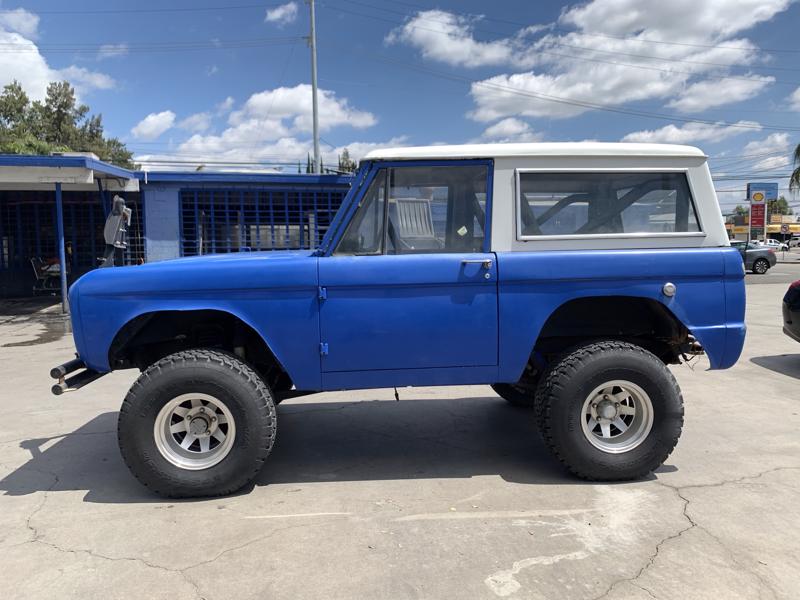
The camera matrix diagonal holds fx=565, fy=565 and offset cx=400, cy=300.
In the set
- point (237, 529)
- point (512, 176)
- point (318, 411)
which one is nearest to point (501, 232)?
point (512, 176)

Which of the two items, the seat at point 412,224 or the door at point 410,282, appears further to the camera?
the seat at point 412,224

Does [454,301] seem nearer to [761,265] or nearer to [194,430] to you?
[194,430]

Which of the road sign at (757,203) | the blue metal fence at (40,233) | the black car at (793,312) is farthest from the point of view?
the road sign at (757,203)

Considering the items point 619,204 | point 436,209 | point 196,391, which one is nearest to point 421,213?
point 436,209

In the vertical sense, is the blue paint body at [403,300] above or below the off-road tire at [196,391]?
above

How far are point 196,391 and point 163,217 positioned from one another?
13228 mm

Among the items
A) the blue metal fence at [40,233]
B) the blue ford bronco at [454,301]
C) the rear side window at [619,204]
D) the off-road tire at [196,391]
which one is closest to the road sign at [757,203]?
the blue metal fence at [40,233]

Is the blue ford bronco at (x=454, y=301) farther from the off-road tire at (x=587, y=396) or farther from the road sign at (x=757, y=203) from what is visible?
the road sign at (x=757, y=203)

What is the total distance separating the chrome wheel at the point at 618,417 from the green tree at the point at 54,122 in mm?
37510

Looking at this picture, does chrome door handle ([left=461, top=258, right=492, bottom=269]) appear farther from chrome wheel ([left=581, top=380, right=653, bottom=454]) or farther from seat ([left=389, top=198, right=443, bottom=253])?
chrome wheel ([left=581, top=380, right=653, bottom=454])

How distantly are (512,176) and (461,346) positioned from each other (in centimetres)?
119

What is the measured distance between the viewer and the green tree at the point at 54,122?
123 ft

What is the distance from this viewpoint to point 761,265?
84.8 ft

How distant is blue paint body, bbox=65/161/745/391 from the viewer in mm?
3635
